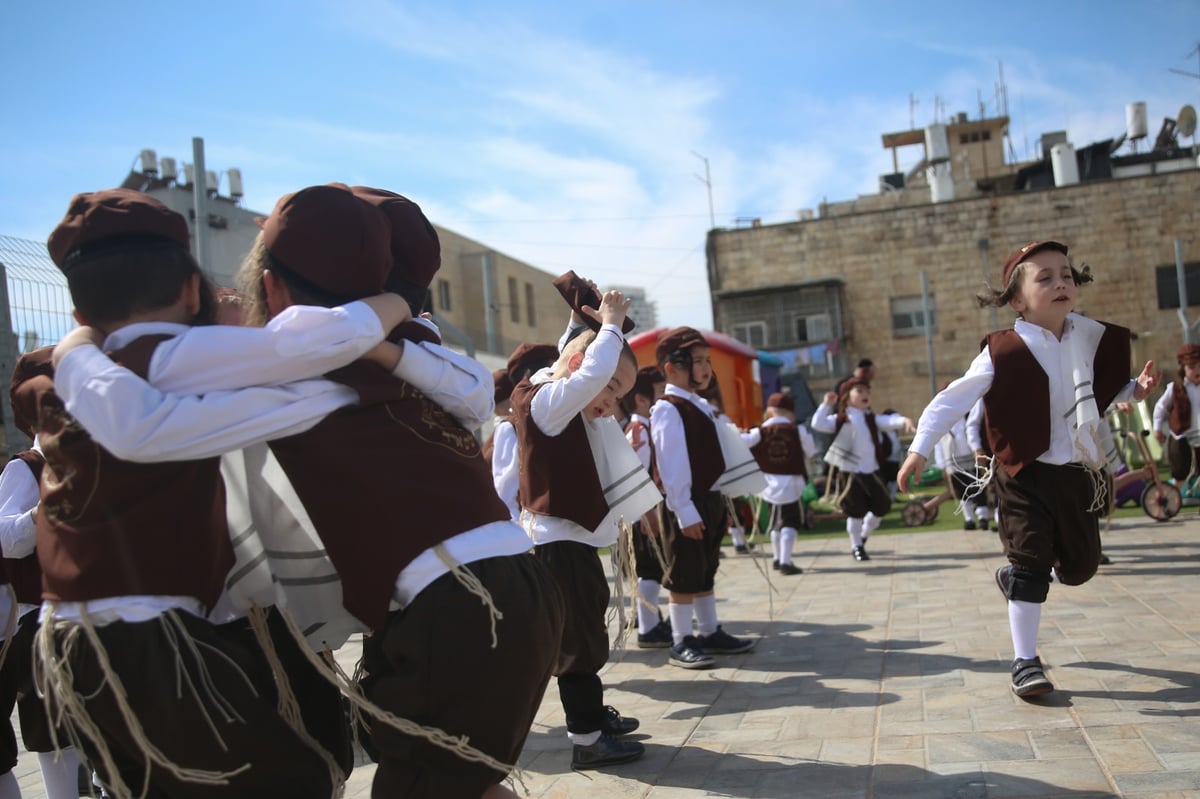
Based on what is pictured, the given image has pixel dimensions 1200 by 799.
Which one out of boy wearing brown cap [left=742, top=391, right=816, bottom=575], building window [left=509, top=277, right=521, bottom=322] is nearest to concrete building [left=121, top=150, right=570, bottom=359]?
building window [left=509, top=277, right=521, bottom=322]

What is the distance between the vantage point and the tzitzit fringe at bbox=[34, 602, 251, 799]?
6.44ft

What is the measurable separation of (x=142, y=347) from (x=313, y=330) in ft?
1.15

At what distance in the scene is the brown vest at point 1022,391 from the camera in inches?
179

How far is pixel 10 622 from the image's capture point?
343 centimetres

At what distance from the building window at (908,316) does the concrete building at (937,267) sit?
35 mm

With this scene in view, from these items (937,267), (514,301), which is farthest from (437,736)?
(937,267)

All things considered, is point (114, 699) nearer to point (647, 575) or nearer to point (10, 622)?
point (10, 622)

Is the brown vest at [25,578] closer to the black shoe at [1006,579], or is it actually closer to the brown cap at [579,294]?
the brown cap at [579,294]

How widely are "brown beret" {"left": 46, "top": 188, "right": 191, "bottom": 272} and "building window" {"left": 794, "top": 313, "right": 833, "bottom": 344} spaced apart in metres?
35.7

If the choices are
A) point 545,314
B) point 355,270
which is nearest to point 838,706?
point 355,270

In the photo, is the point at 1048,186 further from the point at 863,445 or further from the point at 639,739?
the point at 639,739

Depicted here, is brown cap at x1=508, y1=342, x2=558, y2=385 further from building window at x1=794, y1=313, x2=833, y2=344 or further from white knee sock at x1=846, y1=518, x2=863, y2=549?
building window at x1=794, y1=313, x2=833, y2=344

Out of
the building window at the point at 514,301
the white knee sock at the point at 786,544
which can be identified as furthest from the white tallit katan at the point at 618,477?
the building window at the point at 514,301

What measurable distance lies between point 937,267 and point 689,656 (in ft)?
108
